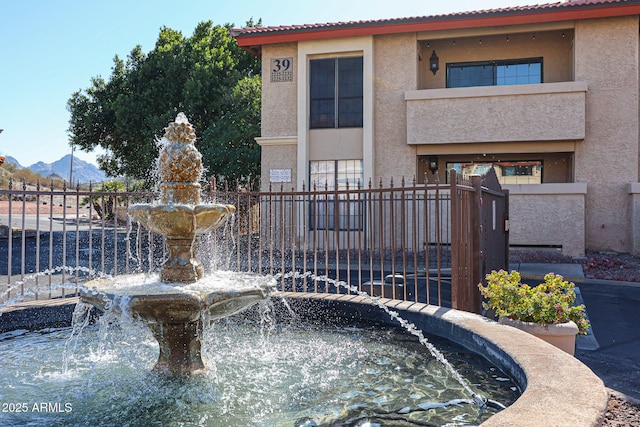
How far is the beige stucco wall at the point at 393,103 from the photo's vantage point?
1698 centimetres

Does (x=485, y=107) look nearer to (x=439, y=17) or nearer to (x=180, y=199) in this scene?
(x=439, y=17)

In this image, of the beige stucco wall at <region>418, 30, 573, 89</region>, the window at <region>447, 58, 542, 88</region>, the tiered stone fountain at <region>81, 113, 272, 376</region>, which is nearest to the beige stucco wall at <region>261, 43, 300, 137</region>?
the beige stucco wall at <region>418, 30, 573, 89</region>

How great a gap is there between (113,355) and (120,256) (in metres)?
13.1

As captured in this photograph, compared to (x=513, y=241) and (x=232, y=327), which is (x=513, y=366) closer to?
(x=232, y=327)

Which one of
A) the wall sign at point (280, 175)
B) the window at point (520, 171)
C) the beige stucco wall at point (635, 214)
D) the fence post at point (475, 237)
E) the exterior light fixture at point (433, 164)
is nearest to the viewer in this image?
the fence post at point (475, 237)

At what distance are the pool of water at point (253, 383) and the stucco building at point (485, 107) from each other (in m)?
10.7

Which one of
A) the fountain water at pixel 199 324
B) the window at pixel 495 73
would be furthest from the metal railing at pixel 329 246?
the window at pixel 495 73

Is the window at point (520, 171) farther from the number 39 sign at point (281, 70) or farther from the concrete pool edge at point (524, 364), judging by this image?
the concrete pool edge at point (524, 364)

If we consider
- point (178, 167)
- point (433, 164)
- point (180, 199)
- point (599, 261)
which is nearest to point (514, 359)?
point (180, 199)

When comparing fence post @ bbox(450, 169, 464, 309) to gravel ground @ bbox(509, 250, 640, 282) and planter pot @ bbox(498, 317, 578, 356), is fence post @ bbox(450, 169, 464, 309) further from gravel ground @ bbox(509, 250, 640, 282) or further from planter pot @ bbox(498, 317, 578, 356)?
gravel ground @ bbox(509, 250, 640, 282)

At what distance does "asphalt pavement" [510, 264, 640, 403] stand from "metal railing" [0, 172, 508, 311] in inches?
61.7

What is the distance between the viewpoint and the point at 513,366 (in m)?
4.12

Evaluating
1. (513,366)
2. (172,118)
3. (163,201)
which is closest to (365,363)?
(513,366)

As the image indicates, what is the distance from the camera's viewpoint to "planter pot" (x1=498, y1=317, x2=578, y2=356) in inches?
204
